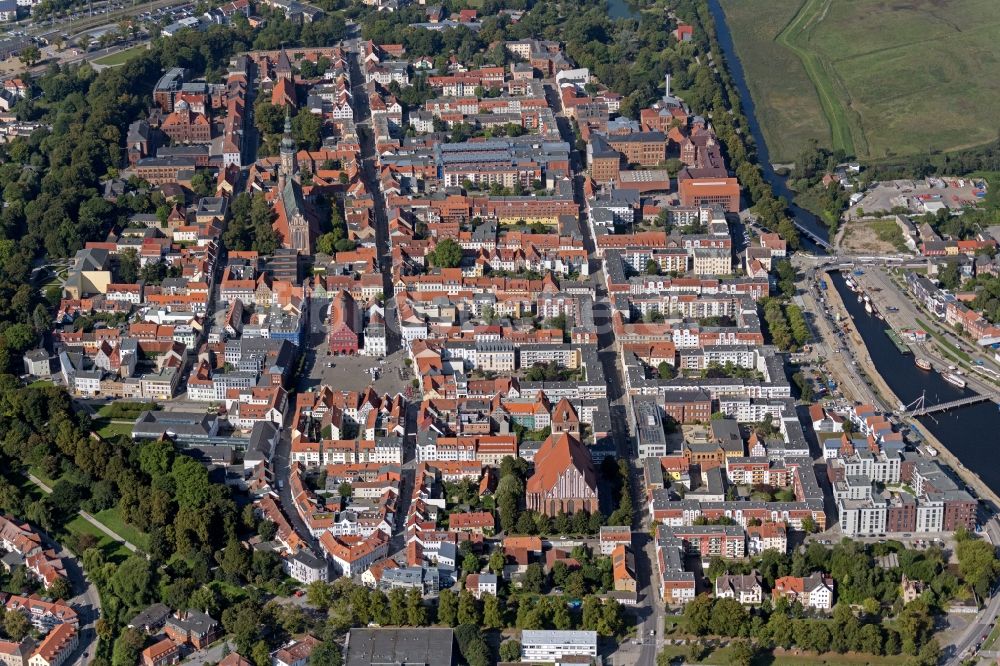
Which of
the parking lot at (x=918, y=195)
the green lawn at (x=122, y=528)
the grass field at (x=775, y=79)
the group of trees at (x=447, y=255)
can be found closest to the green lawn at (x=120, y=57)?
the group of trees at (x=447, y=255)

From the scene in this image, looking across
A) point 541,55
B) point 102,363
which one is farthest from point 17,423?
point 541,55

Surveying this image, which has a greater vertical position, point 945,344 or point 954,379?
A: point 954,379

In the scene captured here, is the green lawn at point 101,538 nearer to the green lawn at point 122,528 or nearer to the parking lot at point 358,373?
the green lawn at point 122,528

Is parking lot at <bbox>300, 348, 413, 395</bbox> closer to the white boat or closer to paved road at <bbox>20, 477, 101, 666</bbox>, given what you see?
paved road at <bbox>20, 477, 101, 666</bbox>

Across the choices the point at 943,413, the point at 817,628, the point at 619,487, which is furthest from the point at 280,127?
the point at 817,628

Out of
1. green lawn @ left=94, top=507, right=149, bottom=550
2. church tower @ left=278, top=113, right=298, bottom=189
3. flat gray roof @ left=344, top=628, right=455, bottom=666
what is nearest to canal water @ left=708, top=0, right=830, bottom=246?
church tower @ left=278, top=113, right=298, bottom=189

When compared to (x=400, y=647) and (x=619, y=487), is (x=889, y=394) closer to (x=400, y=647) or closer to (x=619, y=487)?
(x=619, y=487)

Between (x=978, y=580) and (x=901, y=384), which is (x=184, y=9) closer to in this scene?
(x=901, y=384)
